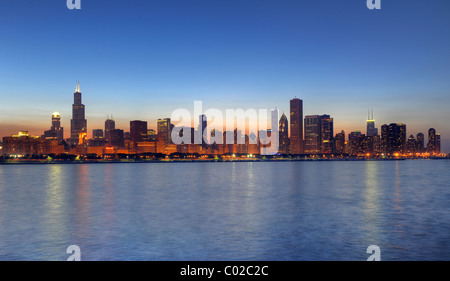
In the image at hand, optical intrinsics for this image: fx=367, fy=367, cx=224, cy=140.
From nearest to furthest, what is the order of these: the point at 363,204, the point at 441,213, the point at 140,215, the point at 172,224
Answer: the point at 172,224, the point at 140,215, the point at 441,213, the point at 363,204

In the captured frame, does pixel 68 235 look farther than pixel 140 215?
No

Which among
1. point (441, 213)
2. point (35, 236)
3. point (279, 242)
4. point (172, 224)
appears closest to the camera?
point (279, 242)

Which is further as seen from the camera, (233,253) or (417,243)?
(417,243)

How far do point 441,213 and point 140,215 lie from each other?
31.6 m

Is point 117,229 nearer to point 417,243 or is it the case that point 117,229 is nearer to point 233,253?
point 233,253

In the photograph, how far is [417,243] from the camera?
24.6m

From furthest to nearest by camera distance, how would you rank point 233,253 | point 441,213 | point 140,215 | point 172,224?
point 441,213 < point 140,215 < point 172,224 < point 233,253
